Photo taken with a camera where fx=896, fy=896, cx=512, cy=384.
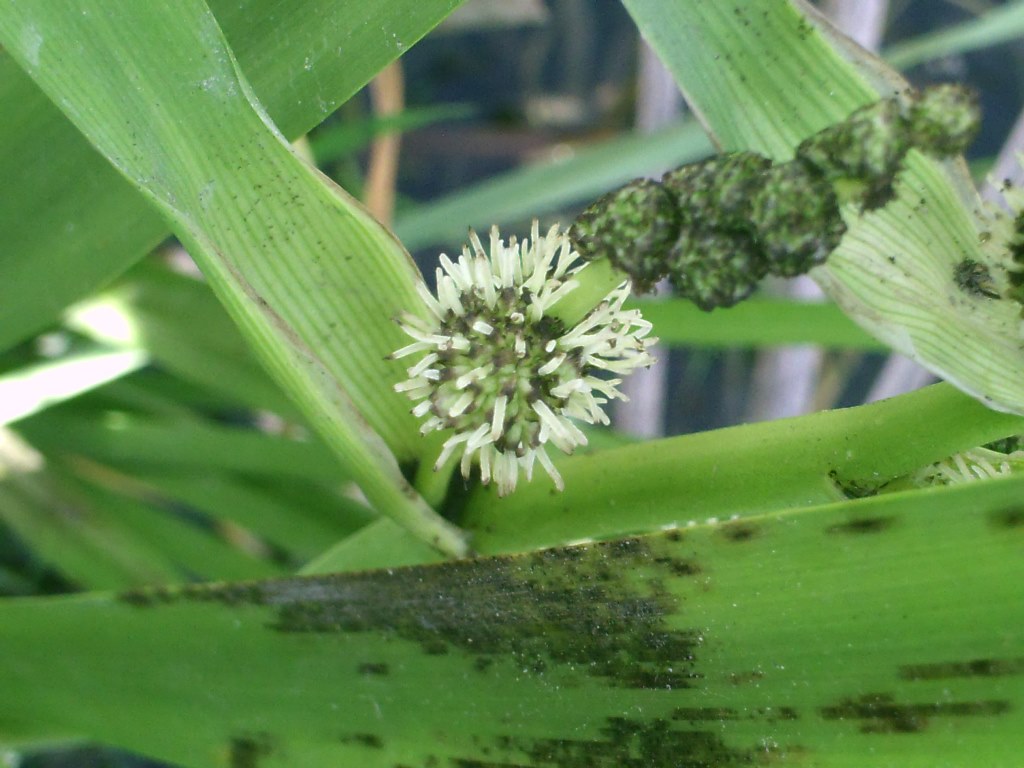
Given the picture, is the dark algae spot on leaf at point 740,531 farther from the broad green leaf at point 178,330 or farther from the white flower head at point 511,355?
the broad green leaf at point 178,330

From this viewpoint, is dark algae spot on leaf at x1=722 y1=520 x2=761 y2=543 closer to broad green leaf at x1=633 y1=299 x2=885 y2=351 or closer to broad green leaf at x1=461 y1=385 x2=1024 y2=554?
broad green leaf at x1=461 y1=385 x2=1024 y2=554

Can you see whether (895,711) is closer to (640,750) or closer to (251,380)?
(640,750)

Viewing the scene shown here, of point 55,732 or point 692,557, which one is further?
point 55,732

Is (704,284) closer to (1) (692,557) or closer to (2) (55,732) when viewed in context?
→ (1) (692,557)

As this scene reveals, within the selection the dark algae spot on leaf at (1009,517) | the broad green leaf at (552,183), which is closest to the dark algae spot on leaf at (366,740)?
the dark algae spot on leaf at (1009,517)

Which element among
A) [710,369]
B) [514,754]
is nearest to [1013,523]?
[514,754]

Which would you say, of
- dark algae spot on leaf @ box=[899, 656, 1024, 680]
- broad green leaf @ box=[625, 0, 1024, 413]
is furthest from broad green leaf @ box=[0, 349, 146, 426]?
dark algae spot on leaf @ box=[899, 656, 1024, 680]

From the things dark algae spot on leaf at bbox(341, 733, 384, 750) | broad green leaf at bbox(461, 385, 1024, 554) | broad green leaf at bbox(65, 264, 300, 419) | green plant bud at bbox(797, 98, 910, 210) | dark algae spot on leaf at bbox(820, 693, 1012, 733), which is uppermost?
broad green leaf at bbox(65, 264, 300, 419)
